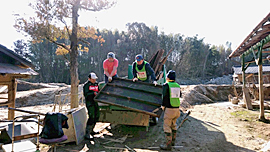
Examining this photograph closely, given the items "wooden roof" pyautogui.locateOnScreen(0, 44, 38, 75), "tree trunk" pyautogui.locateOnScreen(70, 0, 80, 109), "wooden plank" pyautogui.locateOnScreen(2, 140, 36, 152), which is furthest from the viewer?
"tree trunk" pyautogui.locateOnScreen(70, 0, 80, 109)

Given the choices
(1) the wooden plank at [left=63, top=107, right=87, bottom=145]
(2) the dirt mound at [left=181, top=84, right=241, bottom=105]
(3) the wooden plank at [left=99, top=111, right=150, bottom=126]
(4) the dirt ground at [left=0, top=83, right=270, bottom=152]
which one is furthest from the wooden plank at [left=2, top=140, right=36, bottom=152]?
(2) the dirt mound at [left=181, top=84, right=241, bottom=105]

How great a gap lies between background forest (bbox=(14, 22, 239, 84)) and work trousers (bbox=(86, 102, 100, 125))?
3307cm

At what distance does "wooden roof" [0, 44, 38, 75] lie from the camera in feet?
21.6

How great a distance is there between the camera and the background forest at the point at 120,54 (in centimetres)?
3972

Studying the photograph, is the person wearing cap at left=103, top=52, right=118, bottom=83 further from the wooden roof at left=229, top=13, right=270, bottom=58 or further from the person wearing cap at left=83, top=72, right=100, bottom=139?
the wooden roof at left=229, top=13, right=270, bottom=58

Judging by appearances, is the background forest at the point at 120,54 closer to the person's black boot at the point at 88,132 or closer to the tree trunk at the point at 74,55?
the tree trunk at the point at 74,55

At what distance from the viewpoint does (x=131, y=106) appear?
176 inches

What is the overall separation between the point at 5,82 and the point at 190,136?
287 inches

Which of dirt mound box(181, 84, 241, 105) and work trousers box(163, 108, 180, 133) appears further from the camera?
dirt mound box(181, 84, 241, 105)

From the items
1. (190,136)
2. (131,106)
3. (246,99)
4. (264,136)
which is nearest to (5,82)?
(131,106)

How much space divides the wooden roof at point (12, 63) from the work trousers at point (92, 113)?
347cm

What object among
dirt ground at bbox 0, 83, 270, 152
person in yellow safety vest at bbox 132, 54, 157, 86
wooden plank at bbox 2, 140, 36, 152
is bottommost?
dirt ground at bbox 0, 83, 270, 152

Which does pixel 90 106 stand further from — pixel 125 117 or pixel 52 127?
pixel 52 127

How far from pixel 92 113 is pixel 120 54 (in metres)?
36.8
